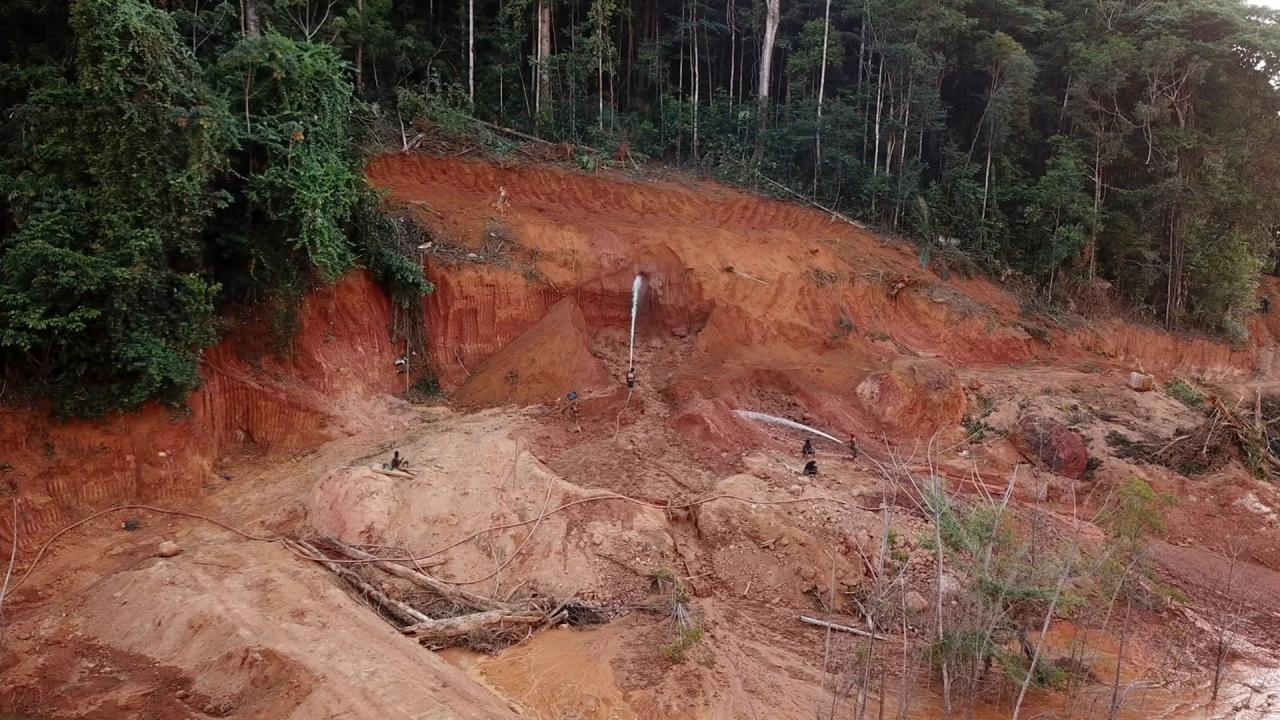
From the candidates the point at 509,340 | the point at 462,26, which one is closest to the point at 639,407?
the point at 509,340

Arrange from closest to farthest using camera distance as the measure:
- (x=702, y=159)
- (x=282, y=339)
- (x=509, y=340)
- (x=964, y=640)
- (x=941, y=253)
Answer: (x=964, y=640), (x=282, y=339), (x=509, y=340), (x=941, y=253), (x=702, y=159)

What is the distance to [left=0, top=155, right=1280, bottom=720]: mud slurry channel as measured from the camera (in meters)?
6.84

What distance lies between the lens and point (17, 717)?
6137 millimetres

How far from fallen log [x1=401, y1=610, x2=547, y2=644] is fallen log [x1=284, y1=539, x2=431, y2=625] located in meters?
0.15

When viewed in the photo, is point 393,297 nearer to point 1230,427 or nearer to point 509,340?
point 509,340

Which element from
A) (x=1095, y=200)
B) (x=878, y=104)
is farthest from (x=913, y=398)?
(x=1095, y=200)

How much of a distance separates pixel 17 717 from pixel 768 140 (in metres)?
17.7

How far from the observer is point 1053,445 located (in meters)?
13.0

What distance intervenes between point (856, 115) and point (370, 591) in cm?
1593

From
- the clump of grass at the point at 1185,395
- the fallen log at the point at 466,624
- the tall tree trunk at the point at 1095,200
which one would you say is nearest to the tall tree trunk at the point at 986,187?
the tall tree trunk at the point at 1095,200

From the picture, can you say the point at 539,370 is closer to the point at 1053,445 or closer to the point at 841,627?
the point at 841,627

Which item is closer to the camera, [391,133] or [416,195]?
[416,195]

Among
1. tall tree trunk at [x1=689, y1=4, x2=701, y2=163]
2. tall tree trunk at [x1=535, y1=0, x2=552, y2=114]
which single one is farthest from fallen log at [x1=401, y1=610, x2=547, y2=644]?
tall tree trunk at [x1=689, y1=4, x2=701, y2=163]

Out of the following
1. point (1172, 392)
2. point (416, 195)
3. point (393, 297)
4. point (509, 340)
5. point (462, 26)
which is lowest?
point (1172, 392)
